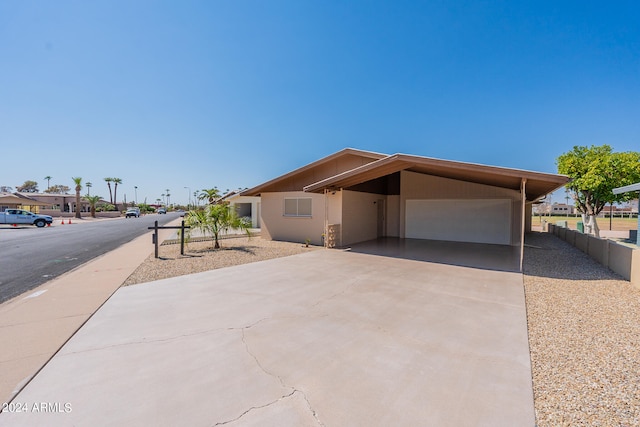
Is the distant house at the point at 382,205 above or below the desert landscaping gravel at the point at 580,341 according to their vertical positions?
above

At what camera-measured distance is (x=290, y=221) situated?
44.4ft

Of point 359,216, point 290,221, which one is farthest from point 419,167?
point 290,221

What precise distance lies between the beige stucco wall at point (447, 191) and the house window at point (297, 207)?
18.9 feet

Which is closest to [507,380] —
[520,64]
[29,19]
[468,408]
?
[468,408]

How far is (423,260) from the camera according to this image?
887 centimetres

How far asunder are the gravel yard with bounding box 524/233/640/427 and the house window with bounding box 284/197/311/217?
900cm

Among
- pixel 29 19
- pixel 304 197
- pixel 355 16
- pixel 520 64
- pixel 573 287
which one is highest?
pixel 355 16

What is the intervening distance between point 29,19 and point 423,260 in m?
14.4

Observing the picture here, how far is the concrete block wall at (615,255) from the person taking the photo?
6.30 metres

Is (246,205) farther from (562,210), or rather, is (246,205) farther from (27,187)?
(562,210)

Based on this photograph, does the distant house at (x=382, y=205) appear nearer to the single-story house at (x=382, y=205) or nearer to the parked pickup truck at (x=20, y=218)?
the single-story house at (x=382, y=205)

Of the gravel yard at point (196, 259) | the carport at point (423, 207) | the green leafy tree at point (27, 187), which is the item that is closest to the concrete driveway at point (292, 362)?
the gravel yard at point (196, 259)

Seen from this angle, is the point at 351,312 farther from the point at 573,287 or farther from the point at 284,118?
the point at 284,118

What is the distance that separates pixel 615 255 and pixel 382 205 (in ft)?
31.4
